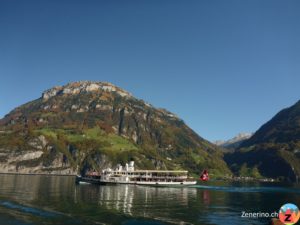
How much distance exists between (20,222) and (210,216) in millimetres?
40856

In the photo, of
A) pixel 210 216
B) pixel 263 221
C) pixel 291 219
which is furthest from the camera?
pixel 210 216

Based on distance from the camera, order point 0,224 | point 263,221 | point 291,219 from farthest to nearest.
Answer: point 263,221 → point 0,224 → point 291,219

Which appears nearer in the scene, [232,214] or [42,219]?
[42,219]

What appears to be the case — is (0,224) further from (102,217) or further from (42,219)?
(102,217)

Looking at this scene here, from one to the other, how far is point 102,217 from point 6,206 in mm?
27425

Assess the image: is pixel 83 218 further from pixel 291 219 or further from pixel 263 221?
pixel 291 219

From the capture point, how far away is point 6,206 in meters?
83.6

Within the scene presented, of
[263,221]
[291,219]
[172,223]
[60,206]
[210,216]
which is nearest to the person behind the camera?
[291,219]

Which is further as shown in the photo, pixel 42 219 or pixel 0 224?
pixel 42 219

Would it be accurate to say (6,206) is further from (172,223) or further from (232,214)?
(232,214)

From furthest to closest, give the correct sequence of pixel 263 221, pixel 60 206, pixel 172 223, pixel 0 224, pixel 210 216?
pixel 60 206 → pixel 210 216 → pixel 263 221 → pixel 172 223 → pixel 0 224

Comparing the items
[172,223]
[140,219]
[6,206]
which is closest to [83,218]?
[140,219]

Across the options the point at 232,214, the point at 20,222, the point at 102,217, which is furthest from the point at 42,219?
the point at 232,214

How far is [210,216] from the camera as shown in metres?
79.8
